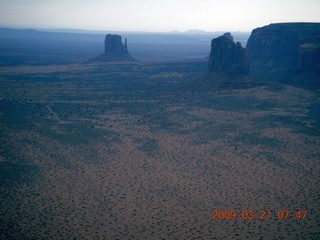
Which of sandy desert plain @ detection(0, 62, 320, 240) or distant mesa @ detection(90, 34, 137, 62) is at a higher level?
distant mesa @ detection(90, 34, 137, 62)

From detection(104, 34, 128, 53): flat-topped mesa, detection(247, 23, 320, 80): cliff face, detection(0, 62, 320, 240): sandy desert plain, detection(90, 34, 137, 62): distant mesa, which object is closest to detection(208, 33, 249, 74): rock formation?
detection(0, 62, 320, 240): sandy desert plain

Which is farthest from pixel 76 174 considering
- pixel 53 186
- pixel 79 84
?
pixel 79 84

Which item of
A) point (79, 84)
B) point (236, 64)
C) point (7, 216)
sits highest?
point (236, 64)

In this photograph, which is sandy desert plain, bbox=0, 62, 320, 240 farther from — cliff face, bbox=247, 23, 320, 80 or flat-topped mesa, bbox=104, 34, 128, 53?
flat-topped mesa, bbox=104, 34, 128, 53

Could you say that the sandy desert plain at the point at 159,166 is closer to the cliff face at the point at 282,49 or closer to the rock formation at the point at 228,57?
the rock formation at the point at 228,57

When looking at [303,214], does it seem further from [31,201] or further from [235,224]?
[31,201]
